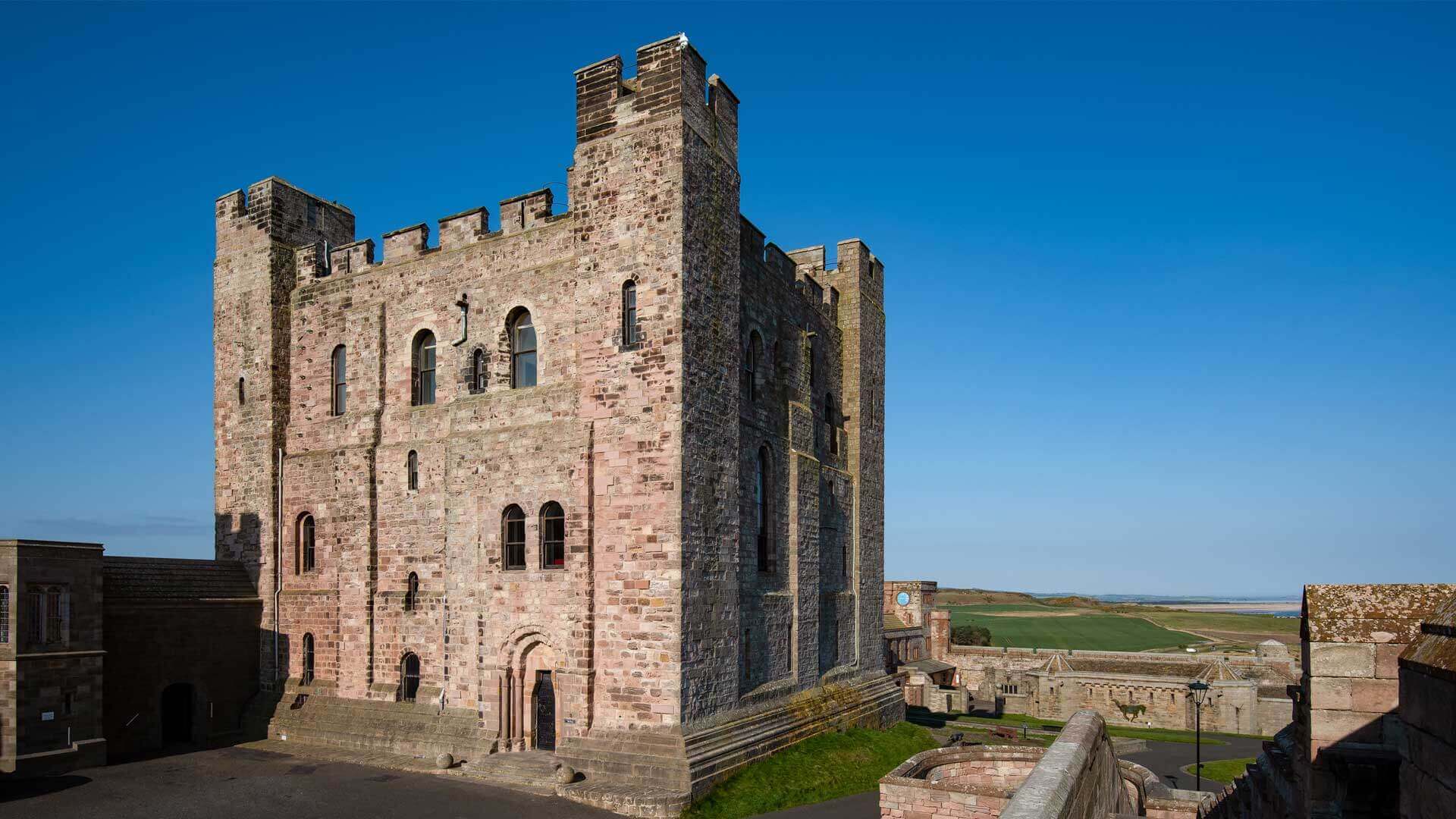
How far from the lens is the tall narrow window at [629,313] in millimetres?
19422

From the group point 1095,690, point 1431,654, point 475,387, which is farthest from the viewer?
point 1095,690

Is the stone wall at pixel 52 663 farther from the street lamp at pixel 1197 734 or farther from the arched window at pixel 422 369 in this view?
the street lamp at pixel 1197 734

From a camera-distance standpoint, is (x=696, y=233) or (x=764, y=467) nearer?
(x=696, y=233)

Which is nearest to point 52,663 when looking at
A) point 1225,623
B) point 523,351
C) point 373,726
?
point 373,726

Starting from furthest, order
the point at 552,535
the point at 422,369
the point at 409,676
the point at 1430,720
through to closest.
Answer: the point at 422,369 < the point at 409,676 < the point at 552,535 < the point at 1430,720

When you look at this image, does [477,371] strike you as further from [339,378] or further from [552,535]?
[339,378]

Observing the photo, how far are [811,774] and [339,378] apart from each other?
54.2ft

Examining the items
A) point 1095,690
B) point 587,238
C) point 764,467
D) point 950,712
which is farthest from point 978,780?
point 1095,690

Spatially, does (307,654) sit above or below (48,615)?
below

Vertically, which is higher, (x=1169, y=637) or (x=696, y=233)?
(x=696, y=233)

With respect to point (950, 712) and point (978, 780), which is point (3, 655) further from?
point (950, 712)

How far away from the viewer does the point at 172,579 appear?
23812 mm

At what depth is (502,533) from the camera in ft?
68.5

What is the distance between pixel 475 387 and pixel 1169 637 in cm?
10065
